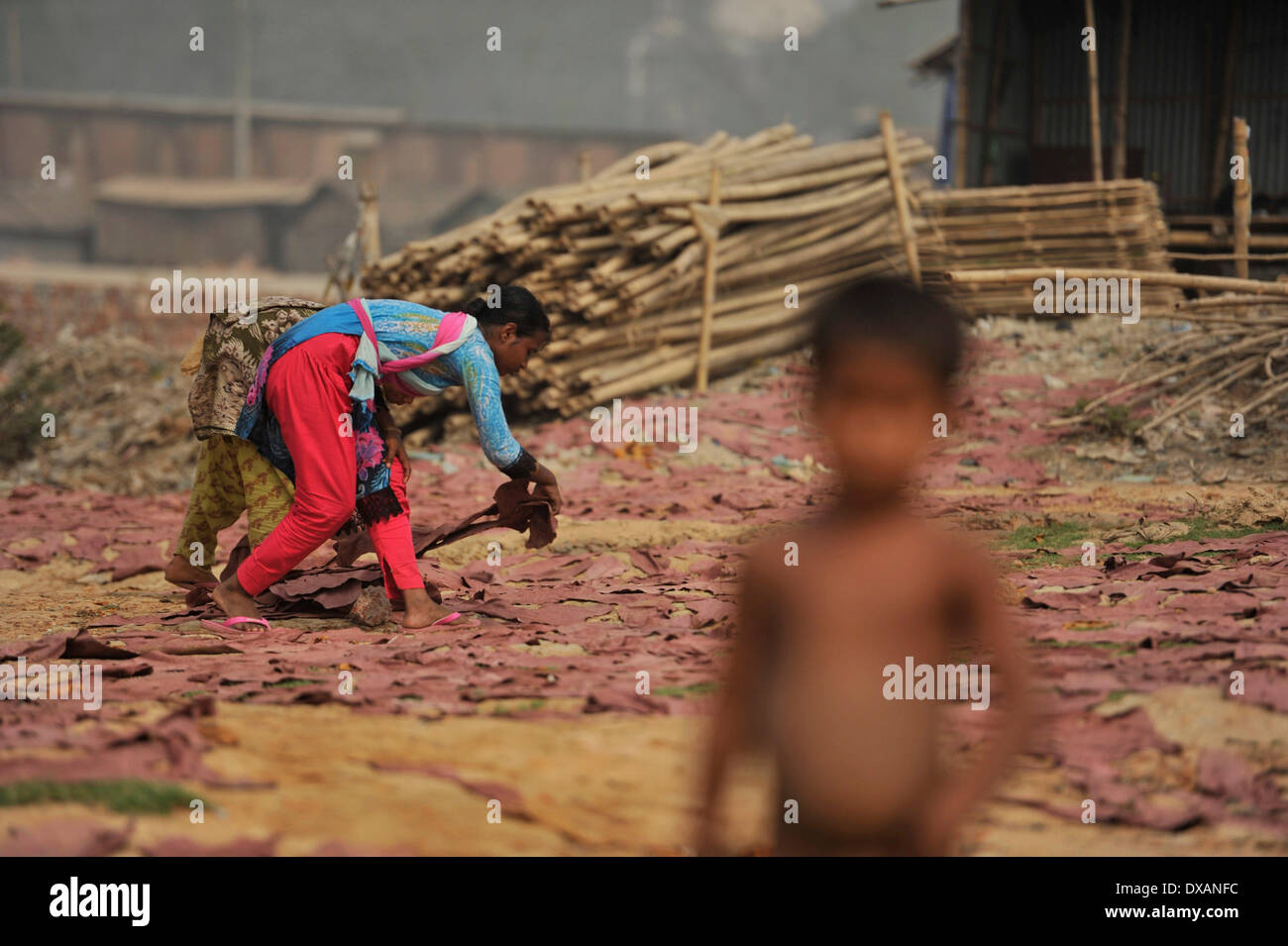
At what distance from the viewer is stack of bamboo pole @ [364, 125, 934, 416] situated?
9266 millimetres

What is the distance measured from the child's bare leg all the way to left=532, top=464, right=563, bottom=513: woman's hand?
22.6 inches

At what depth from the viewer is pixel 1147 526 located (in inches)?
223

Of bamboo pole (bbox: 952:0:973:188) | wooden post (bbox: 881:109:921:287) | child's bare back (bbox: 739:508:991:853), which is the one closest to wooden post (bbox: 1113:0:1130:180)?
bamboo pole (bbox: 952:0:973:188)

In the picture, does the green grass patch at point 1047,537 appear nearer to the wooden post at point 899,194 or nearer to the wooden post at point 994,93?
the wooden post at point 899,194

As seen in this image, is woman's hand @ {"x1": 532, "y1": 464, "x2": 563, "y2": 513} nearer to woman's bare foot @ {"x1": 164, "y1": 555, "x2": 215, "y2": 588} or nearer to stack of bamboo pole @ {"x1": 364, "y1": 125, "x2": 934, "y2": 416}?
woman's bare foot @ {"x1": 164, "y1": 555, "x2": 215, "y2": 588}

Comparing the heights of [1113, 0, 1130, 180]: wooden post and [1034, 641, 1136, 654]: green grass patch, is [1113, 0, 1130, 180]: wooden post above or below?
above

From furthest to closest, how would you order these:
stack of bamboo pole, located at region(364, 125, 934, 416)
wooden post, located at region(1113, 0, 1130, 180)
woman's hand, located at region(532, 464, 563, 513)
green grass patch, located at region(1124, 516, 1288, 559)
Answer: wooden post, located at region(1113, 0, 1130, 180)
stack of bamboo pole, located at region(364, 125, 934, 416)
green grass patch, located at region(1124, 516, 1288, 559)
woman's hand, located at region(532, 464, 563, 513)

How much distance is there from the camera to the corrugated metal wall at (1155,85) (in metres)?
13.9

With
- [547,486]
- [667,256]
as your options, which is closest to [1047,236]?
[667,256]

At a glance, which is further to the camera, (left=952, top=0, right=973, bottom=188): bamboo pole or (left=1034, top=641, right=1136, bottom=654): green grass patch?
(left=952, top=0, right=973, bottom=188): bamboo pole

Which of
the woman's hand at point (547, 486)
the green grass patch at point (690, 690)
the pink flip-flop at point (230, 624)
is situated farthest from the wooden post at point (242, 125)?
the green grass patch at point (690, 690)

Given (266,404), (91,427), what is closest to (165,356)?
(91,427)

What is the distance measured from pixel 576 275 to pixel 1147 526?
5.00m
